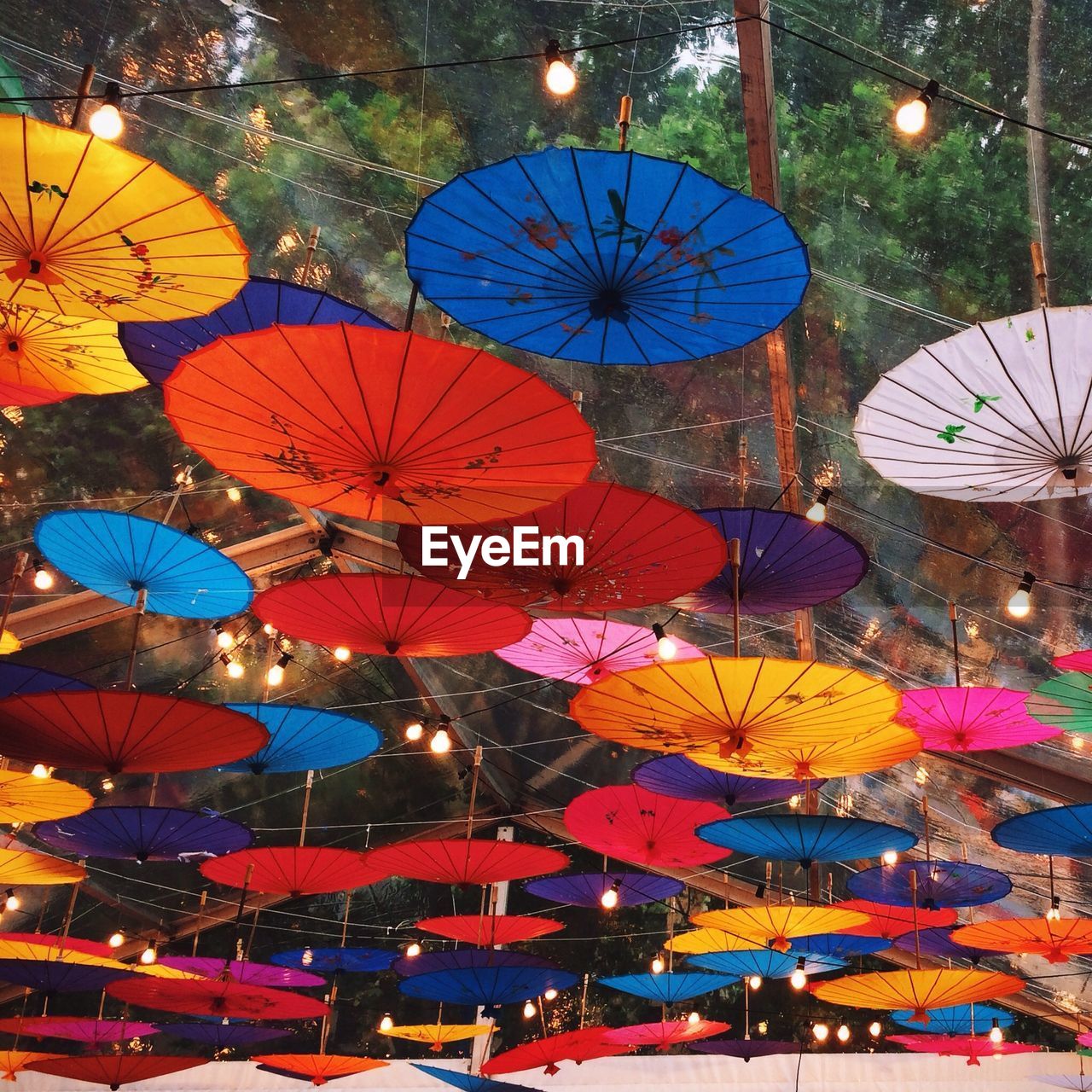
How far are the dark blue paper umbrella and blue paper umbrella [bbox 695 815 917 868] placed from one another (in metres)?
1.27

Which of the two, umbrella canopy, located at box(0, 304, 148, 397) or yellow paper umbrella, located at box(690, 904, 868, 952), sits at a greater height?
umbrella canopy, located at box(0, 304, 148, 397)

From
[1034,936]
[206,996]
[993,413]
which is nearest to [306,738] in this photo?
[206,996]

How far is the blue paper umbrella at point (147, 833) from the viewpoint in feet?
26.4

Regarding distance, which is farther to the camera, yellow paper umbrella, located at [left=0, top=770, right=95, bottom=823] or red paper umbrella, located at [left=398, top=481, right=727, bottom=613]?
yellow paper umbrella, located at [left=0, top=770, right=95, bottom=823]

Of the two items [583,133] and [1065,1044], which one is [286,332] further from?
[1065,1044]

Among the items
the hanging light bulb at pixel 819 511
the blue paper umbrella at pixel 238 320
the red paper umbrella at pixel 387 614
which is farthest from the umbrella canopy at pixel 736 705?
the blue paper umbrella at pixel 238 320

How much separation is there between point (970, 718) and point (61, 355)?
543cm

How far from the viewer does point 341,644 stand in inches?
254

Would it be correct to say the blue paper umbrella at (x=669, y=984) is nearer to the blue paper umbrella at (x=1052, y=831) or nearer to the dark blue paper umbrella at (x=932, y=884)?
the dark blue paper umbrella at (x=932, y=884)

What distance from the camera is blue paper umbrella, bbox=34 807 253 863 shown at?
26.4 ft

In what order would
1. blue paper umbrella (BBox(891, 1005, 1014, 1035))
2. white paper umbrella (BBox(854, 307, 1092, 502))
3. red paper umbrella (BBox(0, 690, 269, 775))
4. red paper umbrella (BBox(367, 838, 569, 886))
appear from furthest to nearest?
blue paper umbrella (BBox(891, 1005, 1014, 1035)) → red paper umbrella (BBox(367, 838, 569, 886)) → red paper umbrella (BBox(0, 690, 269, 775)) → white paper umbrella (BBox(854, 307, 1092, 502))

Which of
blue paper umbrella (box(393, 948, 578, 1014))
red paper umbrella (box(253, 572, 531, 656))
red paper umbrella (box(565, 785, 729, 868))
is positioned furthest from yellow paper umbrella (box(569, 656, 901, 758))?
blue paper umbrella (box(393, 948, 578, 1014))

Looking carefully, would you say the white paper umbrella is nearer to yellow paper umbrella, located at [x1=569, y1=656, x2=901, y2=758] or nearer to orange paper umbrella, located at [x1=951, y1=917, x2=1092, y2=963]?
yellow paper umbrella, located at [x1=569, y1=656, x2=901, y2=758]

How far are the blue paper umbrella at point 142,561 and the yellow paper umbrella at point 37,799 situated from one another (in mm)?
1223
